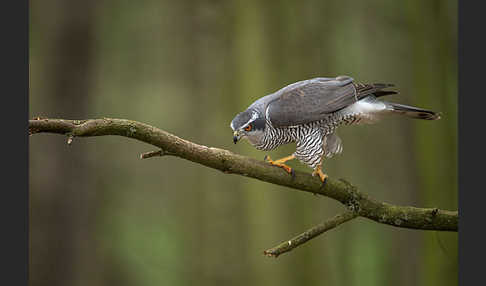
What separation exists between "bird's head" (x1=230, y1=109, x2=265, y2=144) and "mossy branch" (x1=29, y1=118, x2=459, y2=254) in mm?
93

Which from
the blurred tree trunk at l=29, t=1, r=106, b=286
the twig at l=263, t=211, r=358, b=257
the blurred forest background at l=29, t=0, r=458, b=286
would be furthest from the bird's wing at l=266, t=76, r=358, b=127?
the blurred tree trunk at l=29, t=1, r=106, b=286

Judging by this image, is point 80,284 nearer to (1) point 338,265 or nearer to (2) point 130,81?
(2) point 130,81

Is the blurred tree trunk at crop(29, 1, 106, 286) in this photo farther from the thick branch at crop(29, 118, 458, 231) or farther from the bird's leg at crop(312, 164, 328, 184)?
the bird's leg at crop(312, 164, 328, 184)

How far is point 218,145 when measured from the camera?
248cm

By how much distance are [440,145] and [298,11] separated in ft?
3.59

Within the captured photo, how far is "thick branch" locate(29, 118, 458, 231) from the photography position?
110 cm

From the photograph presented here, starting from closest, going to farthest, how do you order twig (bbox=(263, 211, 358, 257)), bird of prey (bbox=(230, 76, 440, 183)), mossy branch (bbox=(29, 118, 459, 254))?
mossy branch (bbox=(29, 118, 459, 254)) → twig (bbox=(263, 211, 358, 257)) → bird of prey (bbox=(230, 76, 440, 183))

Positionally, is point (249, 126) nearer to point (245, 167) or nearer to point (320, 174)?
point (245, 167)

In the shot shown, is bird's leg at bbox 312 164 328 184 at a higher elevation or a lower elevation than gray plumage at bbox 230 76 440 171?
lower

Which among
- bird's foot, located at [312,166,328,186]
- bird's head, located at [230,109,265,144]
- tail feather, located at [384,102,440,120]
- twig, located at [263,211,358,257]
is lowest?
twig, located at [263,211,358,257]

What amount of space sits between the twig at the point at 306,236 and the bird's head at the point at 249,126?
0.37 metres

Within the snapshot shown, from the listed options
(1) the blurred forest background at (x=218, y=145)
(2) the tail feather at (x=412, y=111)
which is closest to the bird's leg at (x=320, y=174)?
(2) the tail feather at (x=412, y=111)

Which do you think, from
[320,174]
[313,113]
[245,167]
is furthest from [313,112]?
[245,167]

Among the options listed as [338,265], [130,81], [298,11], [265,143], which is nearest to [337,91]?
[265,143]
